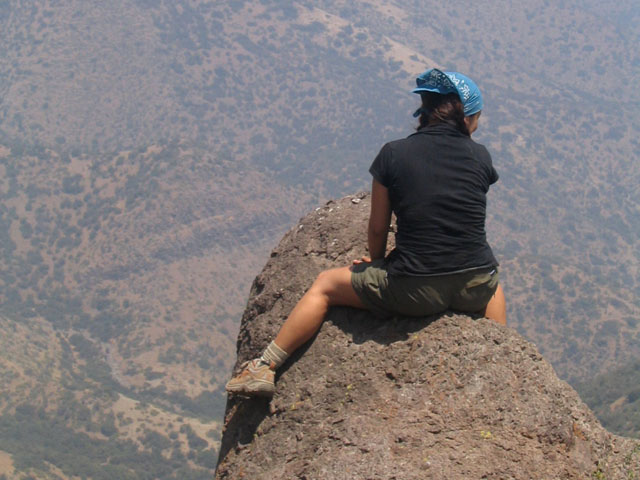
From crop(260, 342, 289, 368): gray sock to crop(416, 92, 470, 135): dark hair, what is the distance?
2048mm

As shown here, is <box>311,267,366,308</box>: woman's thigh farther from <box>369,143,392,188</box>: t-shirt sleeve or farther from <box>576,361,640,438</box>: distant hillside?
<box>576,361,640,438</box>: distant hillside

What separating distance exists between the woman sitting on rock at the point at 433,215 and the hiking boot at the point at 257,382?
2.72 feet

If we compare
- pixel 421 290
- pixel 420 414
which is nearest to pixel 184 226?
pixel 421 290

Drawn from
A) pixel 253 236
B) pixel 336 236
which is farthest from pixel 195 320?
pixel 336 236

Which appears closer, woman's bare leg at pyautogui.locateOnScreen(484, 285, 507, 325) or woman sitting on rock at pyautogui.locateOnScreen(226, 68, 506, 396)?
woman sitting on rock at pyautogui.locateOnScreen(226, 68, 506, 396)

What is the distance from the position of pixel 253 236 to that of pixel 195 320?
33.1 metres

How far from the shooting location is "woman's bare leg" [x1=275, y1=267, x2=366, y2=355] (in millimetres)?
5797

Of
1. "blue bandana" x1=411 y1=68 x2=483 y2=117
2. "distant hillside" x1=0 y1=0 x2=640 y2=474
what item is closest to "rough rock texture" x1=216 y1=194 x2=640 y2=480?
"blue bandana" x1=411 y1=68 x2=483 y2=117

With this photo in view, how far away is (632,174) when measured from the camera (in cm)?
18612

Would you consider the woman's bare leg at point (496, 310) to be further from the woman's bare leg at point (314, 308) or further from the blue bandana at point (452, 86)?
the blue bandana at point (452, 86)

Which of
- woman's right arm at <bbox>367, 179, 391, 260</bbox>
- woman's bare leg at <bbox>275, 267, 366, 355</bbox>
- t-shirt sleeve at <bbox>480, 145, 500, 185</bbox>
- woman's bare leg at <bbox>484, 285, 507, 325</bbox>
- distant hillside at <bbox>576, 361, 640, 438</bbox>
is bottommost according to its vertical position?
distant hillside at <bbox>576, 361, 640, 438</bbox>

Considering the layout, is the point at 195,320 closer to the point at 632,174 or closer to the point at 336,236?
the point at 336,236

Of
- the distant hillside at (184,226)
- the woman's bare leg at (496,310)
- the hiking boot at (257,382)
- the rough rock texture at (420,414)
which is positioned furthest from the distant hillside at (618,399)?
the hiking boot at (257,382)

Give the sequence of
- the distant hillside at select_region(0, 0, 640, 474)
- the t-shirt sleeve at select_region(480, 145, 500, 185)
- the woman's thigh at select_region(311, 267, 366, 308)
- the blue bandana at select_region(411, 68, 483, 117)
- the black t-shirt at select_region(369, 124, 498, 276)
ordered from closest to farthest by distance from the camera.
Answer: the black t-shirt at select_region(369, 124, 498, 276) < the blue bandana at select_region(411, 68, 483, 117) < the t-shirt sleeve at select_region(480, 145, 500, 185) < the woman's thigh at select_region(311, 267, 366, 308) < the distant hillside at select_region(0, 0, 640, 474)
